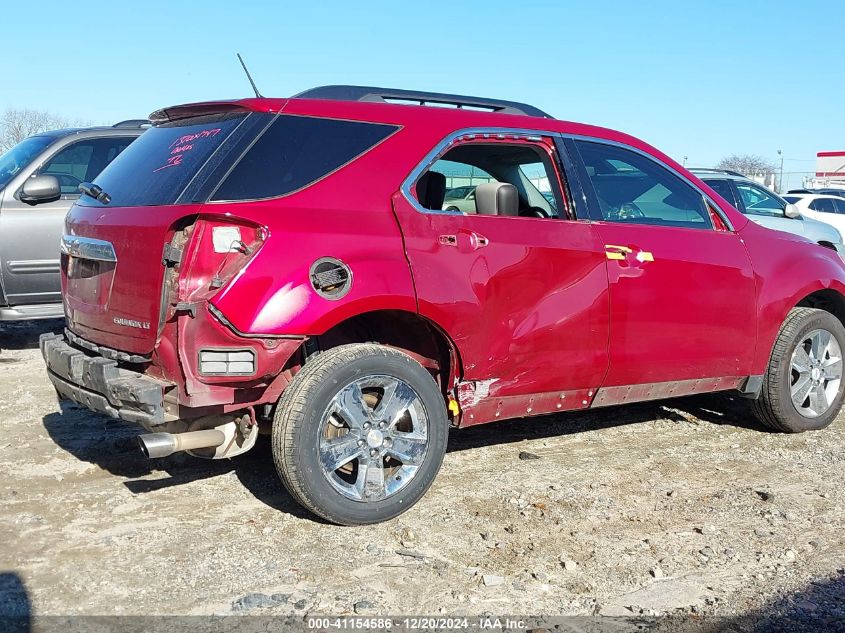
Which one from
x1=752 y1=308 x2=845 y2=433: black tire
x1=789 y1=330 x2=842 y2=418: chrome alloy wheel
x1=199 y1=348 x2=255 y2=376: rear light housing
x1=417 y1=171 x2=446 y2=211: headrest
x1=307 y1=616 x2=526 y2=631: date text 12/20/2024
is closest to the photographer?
x1=307 y1=616 x2=526 y2=631: date text 12/20/2024

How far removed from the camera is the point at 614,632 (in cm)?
298

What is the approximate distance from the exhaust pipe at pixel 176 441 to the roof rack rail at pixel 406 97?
5.31 feet

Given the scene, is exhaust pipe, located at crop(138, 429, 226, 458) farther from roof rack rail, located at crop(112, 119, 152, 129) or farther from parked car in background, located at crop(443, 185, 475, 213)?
roof rack rail, located at crop(112, 119, 152, 129)

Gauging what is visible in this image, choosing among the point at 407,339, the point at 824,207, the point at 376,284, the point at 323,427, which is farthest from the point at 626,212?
the point at 824,207

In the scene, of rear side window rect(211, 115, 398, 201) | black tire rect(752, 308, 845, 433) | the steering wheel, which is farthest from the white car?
rear side window rect(211, 115, 398, 201)

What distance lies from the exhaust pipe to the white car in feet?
55.5

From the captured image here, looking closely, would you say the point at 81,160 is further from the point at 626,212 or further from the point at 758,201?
the point at 758,201

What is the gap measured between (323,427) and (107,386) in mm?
934

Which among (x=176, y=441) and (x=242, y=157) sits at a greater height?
(x=242, y=157)

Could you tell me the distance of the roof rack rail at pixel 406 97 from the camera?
4.21 meters

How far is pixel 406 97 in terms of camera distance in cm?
439

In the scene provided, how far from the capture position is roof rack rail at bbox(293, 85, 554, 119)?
4215 mm

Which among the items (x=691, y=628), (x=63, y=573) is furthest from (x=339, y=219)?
(x=691, y=628)

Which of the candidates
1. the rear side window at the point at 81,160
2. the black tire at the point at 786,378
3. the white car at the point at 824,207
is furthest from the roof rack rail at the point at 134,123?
the white car at the point at 824,207
